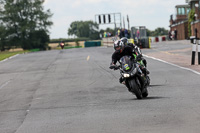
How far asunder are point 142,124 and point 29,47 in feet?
287

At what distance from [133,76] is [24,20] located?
3464 inches

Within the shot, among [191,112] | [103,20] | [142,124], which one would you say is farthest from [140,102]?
[103,20]

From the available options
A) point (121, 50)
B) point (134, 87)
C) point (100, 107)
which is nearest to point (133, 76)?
point (134, 87)

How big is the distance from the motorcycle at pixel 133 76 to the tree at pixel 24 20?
8303cm

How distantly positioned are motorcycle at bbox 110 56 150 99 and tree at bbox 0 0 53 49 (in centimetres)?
8303

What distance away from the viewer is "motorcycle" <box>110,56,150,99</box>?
10383 millimetres

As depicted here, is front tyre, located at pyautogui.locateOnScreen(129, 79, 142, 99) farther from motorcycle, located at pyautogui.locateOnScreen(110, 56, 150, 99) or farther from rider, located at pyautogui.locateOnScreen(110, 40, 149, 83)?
rider, located at pyautogui.locateOnScreen(110, 40, 149, 83)

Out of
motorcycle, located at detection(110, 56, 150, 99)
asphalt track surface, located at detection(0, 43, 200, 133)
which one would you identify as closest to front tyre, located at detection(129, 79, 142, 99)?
motorcycle, located at detection(110, 56, 150, 99)

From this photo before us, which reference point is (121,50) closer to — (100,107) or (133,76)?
(133,76)

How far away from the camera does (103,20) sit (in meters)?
74.8

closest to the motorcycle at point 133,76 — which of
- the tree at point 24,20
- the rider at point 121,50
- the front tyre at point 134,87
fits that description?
the front tyre at point 134,87

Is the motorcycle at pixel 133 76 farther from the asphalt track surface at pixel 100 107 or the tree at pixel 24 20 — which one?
the tree at pixel 24 20

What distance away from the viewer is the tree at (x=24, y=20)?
93.8 metres

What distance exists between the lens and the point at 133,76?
10469 mm
